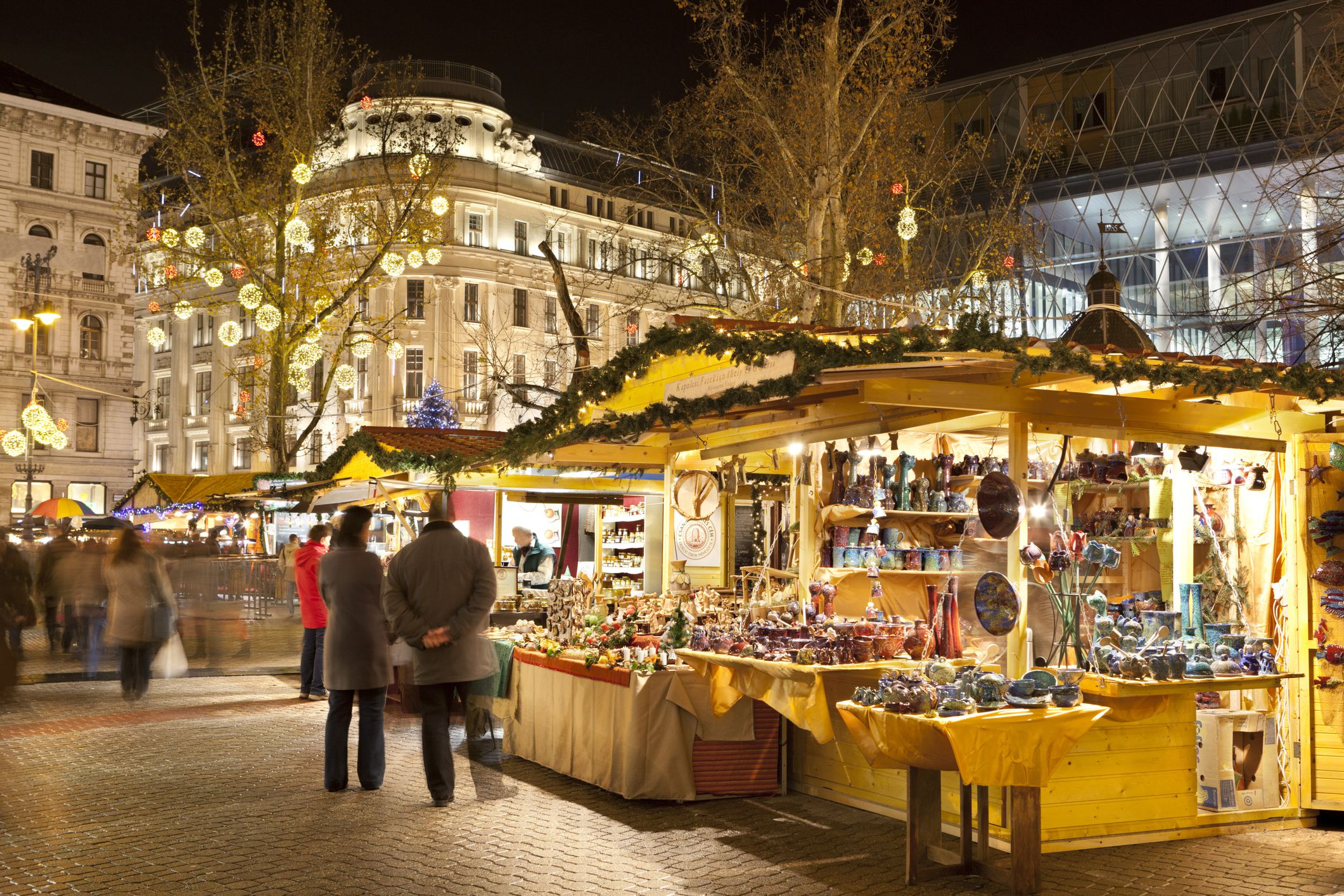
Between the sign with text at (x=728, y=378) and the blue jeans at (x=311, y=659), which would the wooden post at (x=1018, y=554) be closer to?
the sign with text at (x=728, y=378)

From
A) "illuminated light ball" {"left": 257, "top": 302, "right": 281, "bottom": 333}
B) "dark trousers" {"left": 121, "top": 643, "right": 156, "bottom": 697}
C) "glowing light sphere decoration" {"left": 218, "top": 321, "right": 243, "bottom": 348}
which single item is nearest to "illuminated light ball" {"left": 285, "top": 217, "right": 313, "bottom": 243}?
"illuminated light ball" {"left": 257, "top": 302, "right": 281, "bottom": 333}

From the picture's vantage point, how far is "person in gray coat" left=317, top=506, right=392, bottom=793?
7.36 meters

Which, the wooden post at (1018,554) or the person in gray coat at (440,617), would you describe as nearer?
the wooden post at (1018,554)

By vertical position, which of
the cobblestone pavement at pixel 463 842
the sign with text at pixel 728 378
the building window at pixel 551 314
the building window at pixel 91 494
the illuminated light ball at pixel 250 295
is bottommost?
the cobblestone pavement at pixel 463 842

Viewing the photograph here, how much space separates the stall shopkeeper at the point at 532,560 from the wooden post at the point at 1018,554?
8534mm

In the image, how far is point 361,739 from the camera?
763cm

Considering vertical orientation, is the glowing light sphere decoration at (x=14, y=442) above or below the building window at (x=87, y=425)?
below

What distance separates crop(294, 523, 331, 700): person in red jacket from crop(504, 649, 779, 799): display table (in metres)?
4.60

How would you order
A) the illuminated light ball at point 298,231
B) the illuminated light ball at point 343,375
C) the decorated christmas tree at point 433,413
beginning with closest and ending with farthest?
1. the illuminated light ball at point 298,231
2. the illuminated light ball at point 343,375
3. the decorated christmas tree at point 433,413

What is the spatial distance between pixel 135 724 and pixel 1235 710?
8.47 meters

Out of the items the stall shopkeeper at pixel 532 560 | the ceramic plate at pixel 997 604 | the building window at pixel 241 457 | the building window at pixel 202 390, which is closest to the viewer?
the ceramic plate at pixel 997 604

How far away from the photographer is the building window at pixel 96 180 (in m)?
44.1

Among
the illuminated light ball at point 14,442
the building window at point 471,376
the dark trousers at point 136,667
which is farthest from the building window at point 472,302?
the dark trousers at point 136,667

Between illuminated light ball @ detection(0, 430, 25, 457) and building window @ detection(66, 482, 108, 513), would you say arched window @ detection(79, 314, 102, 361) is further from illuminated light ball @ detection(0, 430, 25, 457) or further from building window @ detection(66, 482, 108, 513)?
illuminated light ball @ detection(0, 430, 25, 457)
